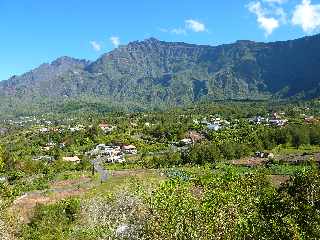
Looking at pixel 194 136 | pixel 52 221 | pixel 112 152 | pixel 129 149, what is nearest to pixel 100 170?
pixel 112 152

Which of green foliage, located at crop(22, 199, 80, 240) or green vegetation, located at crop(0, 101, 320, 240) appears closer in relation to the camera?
green vegetation, located at crop(0, 101, 320, 240)

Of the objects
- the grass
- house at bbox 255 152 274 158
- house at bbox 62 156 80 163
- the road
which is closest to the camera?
the road

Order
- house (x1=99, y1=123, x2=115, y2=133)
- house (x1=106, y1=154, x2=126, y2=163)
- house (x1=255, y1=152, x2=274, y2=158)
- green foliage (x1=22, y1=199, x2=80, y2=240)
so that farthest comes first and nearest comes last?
house (x1=99, y1=123, x2=115, y2=133), house (x1=106, y1=154, x2=126, y2=163), house (x1=255, y1=152, x2=274, y2=158), green foliage (x1=22, y1=199, x2=80, y2=240)

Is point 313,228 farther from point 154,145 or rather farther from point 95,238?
point 154,145

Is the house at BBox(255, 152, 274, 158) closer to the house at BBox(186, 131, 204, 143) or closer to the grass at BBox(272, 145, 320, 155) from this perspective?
the grass at BBox(272, 145, 320, 155)

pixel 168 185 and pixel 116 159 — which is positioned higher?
pixel 168 185

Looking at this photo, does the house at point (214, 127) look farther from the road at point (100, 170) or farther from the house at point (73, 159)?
the house at point (73, 159)

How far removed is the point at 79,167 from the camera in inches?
4710

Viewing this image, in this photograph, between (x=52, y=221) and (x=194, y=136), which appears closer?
(x=52, y=221)

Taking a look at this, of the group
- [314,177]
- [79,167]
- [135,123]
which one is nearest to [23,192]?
[79,167]

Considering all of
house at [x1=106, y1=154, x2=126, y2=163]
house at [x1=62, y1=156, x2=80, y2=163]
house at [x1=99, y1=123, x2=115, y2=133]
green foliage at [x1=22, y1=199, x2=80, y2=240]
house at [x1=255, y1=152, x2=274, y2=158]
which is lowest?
house at [x1=255, y1=152, x2=274, y2=158]

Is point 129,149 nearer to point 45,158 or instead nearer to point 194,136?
point 45,158

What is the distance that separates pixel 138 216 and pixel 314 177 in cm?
2014

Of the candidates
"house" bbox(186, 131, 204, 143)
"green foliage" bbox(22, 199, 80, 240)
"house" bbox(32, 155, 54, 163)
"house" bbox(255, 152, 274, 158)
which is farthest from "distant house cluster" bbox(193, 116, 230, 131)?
"green foliage" bbox(22, 199, 80, 240)
